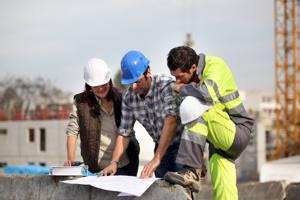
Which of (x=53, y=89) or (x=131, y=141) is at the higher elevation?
(x=131, y=141)

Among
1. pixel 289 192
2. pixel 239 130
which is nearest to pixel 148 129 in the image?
pixel 239 130

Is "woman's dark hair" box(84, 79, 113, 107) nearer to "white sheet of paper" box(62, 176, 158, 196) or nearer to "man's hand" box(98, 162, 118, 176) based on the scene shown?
"man's hand" box(98, 162, 118, 176)

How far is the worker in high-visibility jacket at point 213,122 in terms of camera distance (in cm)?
420

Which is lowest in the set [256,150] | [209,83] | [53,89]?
[256,150]

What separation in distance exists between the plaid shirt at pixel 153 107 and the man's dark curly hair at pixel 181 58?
256 millimetres

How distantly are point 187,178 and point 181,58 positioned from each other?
755 millimetres

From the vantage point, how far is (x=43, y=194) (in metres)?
4.66

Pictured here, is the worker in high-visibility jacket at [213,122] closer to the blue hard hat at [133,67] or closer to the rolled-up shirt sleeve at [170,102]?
the rolled-up shirt sleeve at [170,102]

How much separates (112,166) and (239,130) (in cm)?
92

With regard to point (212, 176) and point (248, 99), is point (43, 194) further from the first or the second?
point (248, 99)

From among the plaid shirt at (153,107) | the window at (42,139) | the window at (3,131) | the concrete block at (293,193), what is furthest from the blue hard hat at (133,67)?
the window at (3,131)

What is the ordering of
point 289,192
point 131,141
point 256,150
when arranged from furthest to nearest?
point 256,150, point 289,192, point 131,141

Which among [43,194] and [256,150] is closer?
[43,194]

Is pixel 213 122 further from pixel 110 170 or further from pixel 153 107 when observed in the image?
pixel 110 170
